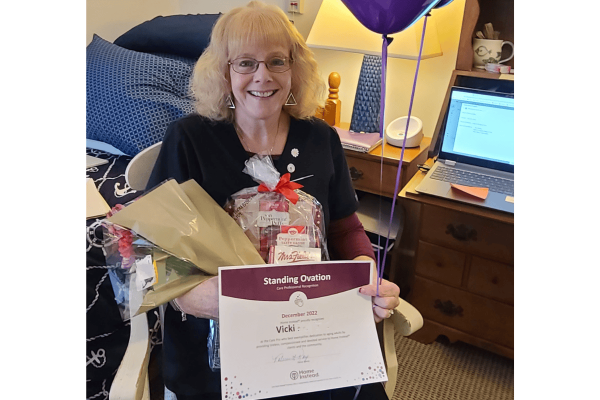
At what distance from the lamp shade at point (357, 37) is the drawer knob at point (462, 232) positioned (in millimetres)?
685

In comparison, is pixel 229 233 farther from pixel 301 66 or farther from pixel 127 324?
pixel 127 324

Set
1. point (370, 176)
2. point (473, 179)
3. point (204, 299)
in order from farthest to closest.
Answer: point (370, 176) < point (473, 179) < point (204, 299)

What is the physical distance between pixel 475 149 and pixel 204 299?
1257mm

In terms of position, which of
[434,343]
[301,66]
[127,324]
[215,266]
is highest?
[301,66]

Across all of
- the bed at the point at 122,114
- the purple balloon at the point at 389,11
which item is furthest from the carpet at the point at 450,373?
the purple balloon at the point at 389,11

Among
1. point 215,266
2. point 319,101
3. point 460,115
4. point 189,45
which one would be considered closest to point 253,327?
point 215,266

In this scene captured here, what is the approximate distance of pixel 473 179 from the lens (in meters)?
1.61

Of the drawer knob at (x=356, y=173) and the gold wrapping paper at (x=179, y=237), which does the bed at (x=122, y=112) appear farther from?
the drawer knob at (x=356, y=173)

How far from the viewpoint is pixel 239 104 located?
1.09 m

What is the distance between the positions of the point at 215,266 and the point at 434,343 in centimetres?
134

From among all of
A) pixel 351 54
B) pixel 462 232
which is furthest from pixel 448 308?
pixel 351 54

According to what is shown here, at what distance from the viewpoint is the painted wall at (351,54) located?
191 centimetres

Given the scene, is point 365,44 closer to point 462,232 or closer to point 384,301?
point 462,232
